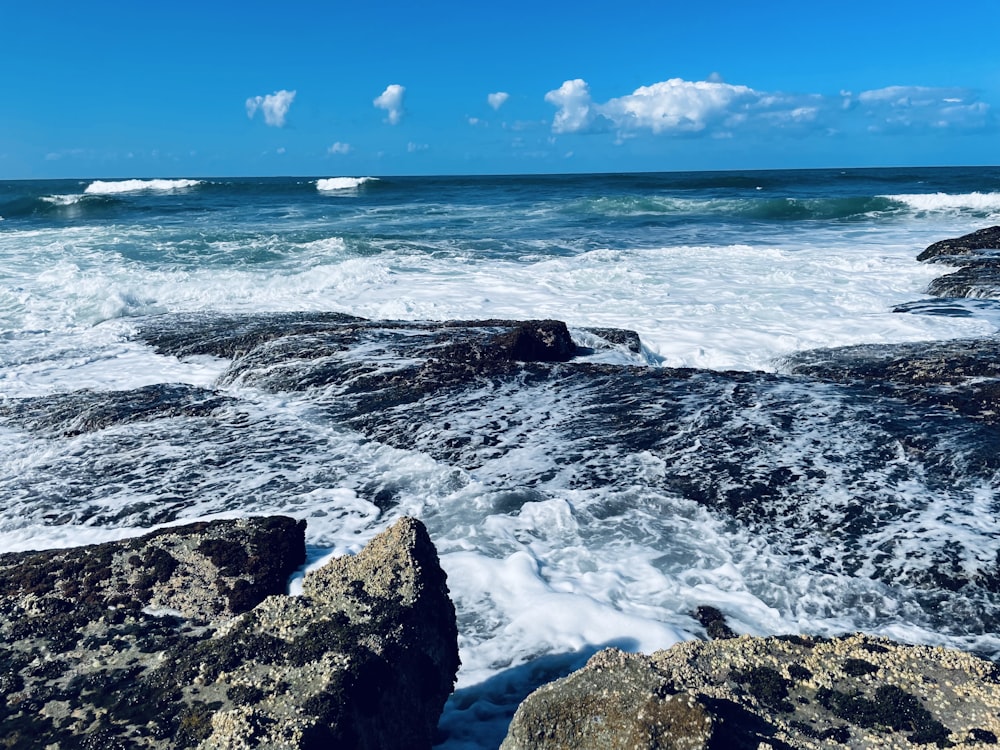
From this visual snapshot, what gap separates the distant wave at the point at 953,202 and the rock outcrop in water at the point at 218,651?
116 ft

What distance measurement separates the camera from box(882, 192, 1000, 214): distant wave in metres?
32.7

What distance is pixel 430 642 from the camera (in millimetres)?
2906

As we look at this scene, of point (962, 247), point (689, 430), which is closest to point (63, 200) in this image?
point (962, 247)

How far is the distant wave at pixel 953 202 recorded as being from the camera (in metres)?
32.7

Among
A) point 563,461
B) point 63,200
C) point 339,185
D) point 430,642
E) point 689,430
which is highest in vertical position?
point 339,185

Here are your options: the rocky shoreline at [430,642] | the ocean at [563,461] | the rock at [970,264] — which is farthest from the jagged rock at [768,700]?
the rock at [970,264]

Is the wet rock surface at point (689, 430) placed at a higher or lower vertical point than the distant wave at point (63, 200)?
lower

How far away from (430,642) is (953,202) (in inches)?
1552

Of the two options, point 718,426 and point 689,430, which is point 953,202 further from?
point 689,430

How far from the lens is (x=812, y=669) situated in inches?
105

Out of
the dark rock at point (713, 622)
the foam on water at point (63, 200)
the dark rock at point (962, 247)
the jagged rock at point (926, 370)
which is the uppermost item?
the foam on water at point (63, 200)

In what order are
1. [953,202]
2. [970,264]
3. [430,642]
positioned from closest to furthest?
[430,642]
[970,264]
[953,202]

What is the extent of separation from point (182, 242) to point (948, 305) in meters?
19.8

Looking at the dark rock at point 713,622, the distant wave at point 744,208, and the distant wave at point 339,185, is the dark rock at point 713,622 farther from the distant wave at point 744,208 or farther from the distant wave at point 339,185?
the distant wave at point 339,185
